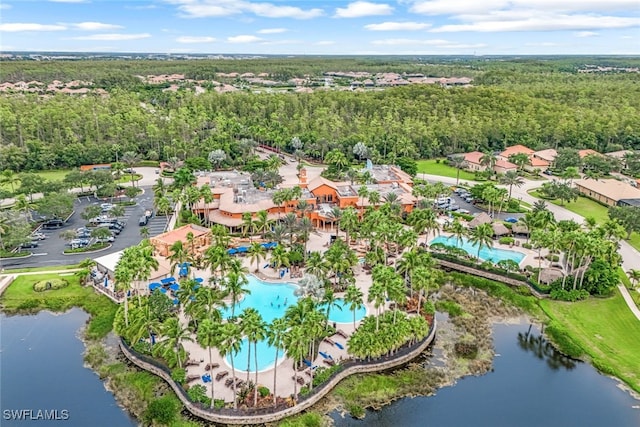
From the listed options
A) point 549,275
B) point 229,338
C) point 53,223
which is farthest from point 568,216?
point 53,223

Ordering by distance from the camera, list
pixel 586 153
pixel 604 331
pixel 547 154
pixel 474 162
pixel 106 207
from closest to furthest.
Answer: pixel 604 331 → pixel 106 207 → pixel 474 162 → pixel 586 153 → pixel 547 154

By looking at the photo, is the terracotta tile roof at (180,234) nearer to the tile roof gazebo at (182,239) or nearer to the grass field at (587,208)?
the tile roof gazebo at (182,239)

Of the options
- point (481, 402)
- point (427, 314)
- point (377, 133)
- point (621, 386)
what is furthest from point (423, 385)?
point (377, 133)

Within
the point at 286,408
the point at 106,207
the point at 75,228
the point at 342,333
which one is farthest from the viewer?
the point at 106,207

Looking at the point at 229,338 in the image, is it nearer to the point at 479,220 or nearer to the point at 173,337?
the point at 173,337

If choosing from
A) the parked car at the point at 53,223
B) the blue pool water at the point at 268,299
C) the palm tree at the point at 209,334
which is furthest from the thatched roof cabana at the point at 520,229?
the parked car at the point at 53,223

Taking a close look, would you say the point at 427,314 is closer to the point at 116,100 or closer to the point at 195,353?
the point at 195,353

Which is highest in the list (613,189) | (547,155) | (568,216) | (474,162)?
(613,189)
